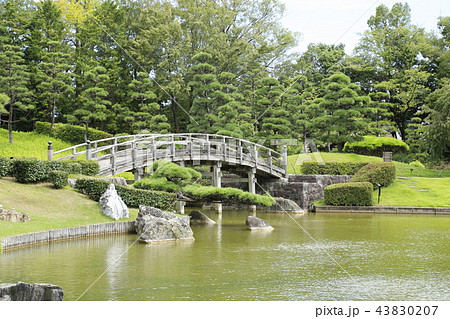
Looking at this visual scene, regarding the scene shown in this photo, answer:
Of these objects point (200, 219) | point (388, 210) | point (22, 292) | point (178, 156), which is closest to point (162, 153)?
point (178, 156)

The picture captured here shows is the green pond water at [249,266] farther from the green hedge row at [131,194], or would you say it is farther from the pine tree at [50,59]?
the pine tree at [50,59]

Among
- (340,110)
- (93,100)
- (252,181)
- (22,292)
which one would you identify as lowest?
(22,292)

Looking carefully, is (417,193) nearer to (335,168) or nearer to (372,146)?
(335,168)

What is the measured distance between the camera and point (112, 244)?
1290cm

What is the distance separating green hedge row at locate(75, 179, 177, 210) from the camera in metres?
16.8

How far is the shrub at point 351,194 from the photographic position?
953 inches

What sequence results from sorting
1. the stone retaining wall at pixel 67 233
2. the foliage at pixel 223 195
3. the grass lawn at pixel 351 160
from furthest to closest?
the grass lawn at pixel 351 160, the foliage at pixel 223 195, the stone retaining wall at pixel 67 233

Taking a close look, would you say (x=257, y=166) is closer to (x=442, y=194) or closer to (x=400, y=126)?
(x=442, y=194)

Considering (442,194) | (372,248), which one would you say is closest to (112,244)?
(372,248)

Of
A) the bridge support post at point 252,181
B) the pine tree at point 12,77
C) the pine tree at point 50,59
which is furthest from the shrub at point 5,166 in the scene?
the pine tree at point 50,59

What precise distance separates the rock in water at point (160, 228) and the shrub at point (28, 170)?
181 inches

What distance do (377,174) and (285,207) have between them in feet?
18.9

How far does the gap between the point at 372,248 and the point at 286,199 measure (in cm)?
1231

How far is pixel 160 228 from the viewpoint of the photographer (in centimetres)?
1391
